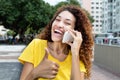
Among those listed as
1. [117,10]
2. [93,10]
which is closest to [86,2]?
[93,10]

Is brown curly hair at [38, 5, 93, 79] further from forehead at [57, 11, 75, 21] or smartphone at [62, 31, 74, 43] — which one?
smartphone at [62, 31, 74, 43]

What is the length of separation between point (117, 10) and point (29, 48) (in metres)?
99.4

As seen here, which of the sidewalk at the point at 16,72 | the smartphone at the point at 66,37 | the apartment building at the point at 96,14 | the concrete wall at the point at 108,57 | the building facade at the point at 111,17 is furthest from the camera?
the apartment building at the point at 96,14

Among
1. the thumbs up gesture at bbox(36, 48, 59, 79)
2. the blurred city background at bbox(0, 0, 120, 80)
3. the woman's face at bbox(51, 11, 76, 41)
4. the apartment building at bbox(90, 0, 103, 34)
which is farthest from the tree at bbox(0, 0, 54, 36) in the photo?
the apartment building at bbox(90, 0, 103, 34)

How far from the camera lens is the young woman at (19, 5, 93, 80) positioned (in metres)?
2.19

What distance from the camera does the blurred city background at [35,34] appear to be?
14.1 m

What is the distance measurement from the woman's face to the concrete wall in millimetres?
11321

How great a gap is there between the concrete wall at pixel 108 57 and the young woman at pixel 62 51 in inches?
442

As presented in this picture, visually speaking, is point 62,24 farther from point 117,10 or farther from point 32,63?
point 117,10

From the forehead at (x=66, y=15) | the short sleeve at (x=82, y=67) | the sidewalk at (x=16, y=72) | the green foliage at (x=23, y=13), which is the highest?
the green foliage at (x=23, y=13)

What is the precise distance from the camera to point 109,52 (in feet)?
50.6

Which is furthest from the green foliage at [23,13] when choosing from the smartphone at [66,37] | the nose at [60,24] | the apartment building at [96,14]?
the apartment building at [96,14]

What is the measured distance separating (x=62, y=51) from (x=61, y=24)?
0.19m

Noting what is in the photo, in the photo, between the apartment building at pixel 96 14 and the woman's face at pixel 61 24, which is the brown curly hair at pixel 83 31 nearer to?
the woman's face at pixel 61 24
